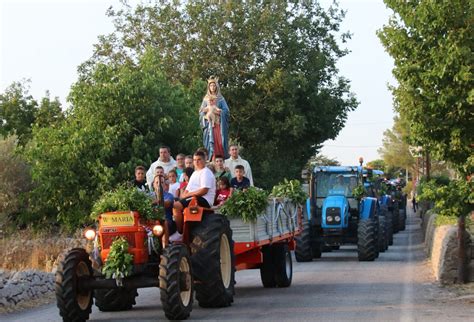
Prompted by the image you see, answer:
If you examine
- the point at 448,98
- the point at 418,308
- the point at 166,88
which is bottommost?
the point at 418,308

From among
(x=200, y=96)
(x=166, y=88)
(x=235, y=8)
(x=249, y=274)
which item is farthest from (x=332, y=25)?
(x=249, y=274)

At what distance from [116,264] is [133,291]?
2.28m

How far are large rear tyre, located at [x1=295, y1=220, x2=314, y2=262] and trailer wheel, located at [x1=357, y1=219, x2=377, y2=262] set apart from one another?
1402 millimetres

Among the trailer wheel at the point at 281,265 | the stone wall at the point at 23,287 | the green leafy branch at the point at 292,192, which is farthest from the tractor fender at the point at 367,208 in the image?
the stone wall at the point at 23,287

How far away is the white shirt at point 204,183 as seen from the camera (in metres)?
14.4

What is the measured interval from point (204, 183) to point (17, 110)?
3970 centimetres

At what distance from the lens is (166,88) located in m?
31.0

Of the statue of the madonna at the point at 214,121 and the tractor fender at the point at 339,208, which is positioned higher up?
the statue of the madonna at the point at 214,121

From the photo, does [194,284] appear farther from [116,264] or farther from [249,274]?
[249,274]

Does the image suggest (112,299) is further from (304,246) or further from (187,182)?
(304,246)

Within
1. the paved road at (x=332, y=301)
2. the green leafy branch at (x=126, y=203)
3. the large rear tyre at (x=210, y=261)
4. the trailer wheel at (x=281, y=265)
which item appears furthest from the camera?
the trailer wheel at (x=281, y=265)

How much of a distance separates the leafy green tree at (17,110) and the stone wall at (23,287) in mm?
33507

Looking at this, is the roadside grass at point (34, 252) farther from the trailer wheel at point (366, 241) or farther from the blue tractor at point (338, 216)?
the trailer wheel at point (366, 241)

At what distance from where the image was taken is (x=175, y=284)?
1243 centimetres
